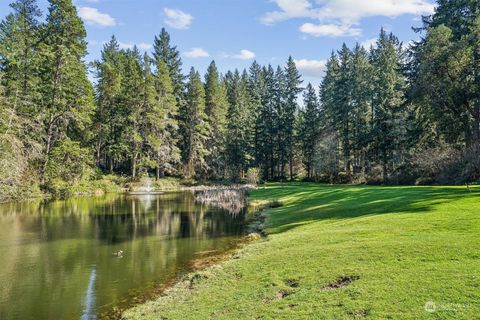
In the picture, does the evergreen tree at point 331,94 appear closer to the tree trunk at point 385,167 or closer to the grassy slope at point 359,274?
the tree trunk at point 385,167

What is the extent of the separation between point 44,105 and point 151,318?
48.8 m

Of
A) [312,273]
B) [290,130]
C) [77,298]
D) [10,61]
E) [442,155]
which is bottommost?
[77,298]

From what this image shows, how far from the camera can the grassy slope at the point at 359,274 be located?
8516 mm

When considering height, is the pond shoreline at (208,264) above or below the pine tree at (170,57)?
below

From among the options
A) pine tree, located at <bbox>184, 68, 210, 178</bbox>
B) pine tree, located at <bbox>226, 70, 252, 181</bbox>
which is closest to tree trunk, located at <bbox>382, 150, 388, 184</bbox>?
pine tree, located at <bbox>226, 70, 252, 181</bbox>

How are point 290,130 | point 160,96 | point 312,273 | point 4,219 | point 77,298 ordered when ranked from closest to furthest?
point 312,273
point 77,298
point 4,219
point 160,96
point 290,130

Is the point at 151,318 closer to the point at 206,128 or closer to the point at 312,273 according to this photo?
the point at 312,273

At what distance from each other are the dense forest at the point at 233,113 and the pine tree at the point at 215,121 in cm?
32

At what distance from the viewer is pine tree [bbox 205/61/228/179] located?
83.8m

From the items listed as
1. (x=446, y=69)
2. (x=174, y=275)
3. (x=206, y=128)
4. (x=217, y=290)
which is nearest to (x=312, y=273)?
(x=217, y=290)

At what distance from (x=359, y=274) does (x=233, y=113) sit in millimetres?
77762

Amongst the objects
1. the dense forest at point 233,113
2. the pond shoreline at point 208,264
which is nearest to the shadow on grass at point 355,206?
the pond shoreline at point 208,264

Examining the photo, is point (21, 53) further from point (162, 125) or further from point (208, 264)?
point (208, 264)

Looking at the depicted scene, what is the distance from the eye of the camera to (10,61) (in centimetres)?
4806
